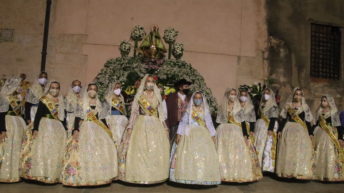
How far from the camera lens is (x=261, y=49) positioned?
37.1 ft

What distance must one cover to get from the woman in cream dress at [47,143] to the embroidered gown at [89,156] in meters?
0.25

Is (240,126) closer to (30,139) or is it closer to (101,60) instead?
(30,139)

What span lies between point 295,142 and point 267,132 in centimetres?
75

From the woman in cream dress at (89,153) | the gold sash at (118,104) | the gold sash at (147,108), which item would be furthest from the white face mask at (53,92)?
the gold sash at (147,108)

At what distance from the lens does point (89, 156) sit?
18.1 ft

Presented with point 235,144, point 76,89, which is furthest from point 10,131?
point 235,144

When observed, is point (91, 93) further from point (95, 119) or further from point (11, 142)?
A: point (11, 142)

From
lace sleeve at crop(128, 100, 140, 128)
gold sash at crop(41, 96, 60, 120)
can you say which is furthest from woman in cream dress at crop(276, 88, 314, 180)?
gold sash at crop(41, 96, 60, 120)

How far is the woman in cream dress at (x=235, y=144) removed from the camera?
244 inches

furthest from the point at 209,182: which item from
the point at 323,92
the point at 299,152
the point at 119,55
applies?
the point at 323,92

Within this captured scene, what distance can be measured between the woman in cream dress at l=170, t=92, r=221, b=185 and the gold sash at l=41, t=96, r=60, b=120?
86.6 inches

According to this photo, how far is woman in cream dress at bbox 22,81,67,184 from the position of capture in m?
5.63

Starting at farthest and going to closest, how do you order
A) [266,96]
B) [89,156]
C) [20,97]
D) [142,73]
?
[142,73], [266,96], [20,97], [89,156]

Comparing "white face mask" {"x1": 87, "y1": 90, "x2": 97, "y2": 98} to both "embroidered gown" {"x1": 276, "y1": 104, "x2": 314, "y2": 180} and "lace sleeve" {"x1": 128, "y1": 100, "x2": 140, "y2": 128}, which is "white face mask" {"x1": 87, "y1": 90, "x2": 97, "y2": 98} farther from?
"embroidered gown" {"x1": 276, "y1": 104, "x2": 314, "y2": 180}
